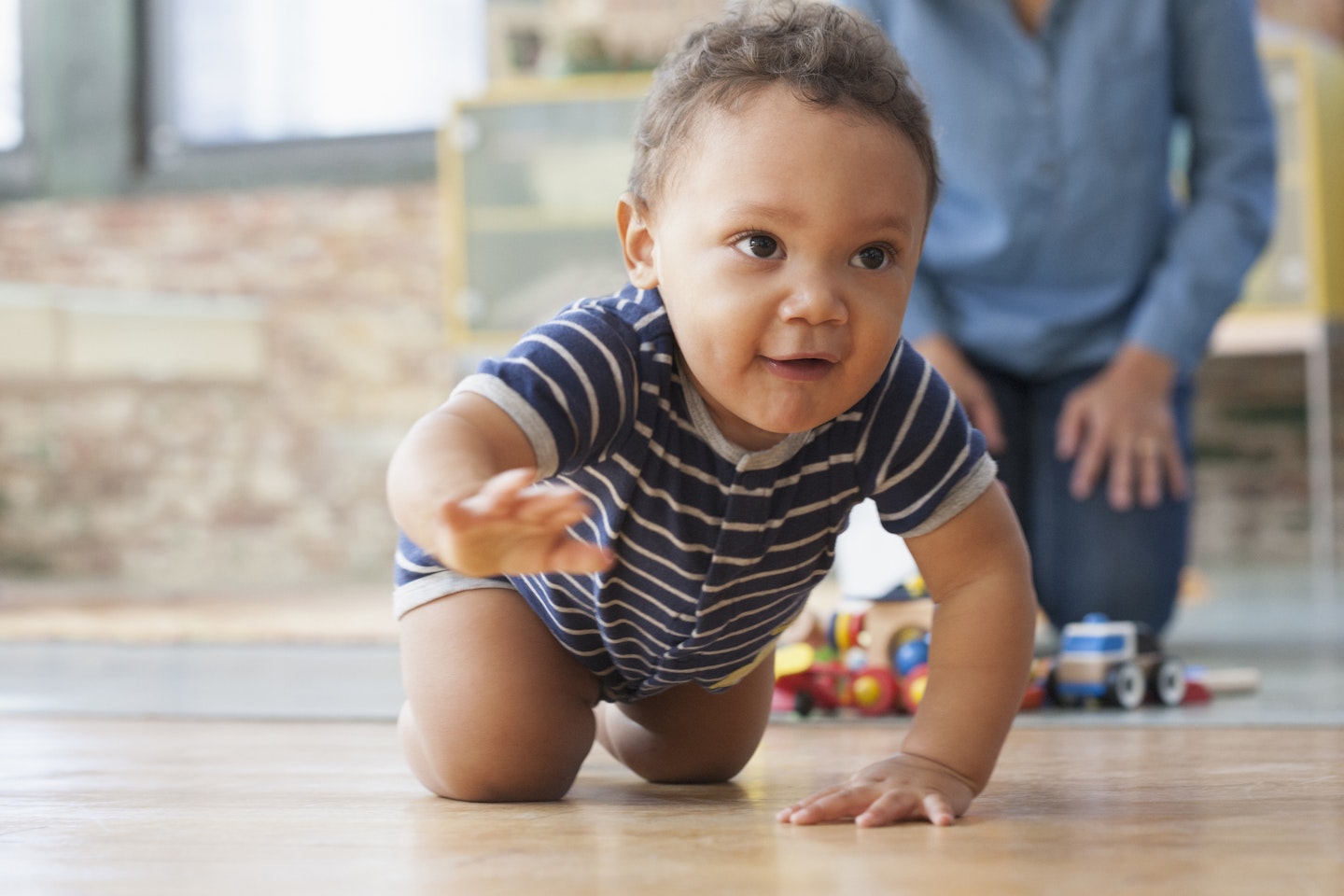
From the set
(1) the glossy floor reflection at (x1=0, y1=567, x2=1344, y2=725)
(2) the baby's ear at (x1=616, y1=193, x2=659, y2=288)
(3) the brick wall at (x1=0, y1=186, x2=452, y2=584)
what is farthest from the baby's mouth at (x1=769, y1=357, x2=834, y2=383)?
(3) the brick wall at (x1=0, y1=186, x2=452, y2=584)

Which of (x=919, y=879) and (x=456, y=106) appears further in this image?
(x=456, y=106)

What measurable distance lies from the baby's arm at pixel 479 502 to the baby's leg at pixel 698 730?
0.33 m

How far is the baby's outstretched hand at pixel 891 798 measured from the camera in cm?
73

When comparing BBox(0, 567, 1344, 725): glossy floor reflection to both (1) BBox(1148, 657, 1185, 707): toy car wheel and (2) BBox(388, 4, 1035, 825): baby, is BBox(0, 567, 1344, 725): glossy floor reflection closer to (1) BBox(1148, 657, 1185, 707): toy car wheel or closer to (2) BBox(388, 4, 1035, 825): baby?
(1) BBox(1148, 657, 1185, 707): toy car wheel

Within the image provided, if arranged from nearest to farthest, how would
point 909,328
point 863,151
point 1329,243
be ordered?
1. point 863,151
2. point 909,328
3. point 1329,243

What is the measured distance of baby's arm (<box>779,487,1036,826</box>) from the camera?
795 millimetres

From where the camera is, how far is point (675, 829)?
2.41 ft

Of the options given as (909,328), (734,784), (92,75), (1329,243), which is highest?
(92,75)

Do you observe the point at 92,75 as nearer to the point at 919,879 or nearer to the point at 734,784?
the point at 734,784

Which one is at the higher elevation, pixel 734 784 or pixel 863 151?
pixel 863 151

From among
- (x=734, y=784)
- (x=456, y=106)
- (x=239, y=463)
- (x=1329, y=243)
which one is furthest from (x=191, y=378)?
(x=734, y=784)

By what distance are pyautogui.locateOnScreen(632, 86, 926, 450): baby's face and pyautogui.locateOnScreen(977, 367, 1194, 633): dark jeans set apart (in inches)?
37.2

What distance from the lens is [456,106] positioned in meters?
3.06

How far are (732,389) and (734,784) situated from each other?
0.30m
